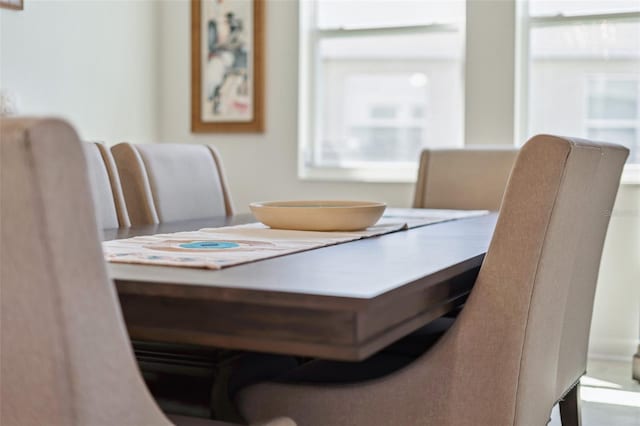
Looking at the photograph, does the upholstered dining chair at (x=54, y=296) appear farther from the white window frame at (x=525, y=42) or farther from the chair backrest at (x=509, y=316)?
the white window frame at (x=525, y=42)

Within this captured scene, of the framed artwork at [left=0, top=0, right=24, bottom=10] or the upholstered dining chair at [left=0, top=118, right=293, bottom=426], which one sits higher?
the framed artwork at [left=0, top=0, right=24, bottom=10]

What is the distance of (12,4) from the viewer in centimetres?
376

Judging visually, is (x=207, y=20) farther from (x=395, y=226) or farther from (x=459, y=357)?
(x=459, y=357)

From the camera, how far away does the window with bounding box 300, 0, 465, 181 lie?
4312 millimetres

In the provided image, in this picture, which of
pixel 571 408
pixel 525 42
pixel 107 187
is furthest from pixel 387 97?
pixel 571 408

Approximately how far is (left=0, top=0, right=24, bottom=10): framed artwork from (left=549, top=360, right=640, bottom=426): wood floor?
2808 mm

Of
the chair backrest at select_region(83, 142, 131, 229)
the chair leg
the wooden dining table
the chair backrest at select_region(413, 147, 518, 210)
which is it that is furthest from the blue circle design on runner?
the chair backrest at select_region(413, 147, 518, 210)

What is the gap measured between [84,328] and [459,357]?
0.73 metres

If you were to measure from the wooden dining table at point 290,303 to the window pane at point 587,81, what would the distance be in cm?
288

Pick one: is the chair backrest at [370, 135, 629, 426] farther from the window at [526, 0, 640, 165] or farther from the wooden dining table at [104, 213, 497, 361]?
the window at [526, 0, 640, 165]

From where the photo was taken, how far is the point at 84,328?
2.88ft

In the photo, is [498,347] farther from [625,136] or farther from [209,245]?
[625,136]

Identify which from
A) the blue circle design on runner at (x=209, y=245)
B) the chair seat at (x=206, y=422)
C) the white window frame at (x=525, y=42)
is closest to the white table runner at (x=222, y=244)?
the blue circle design on runner at (x=209, y=245)

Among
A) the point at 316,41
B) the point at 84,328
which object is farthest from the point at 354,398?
the point at 316,41
